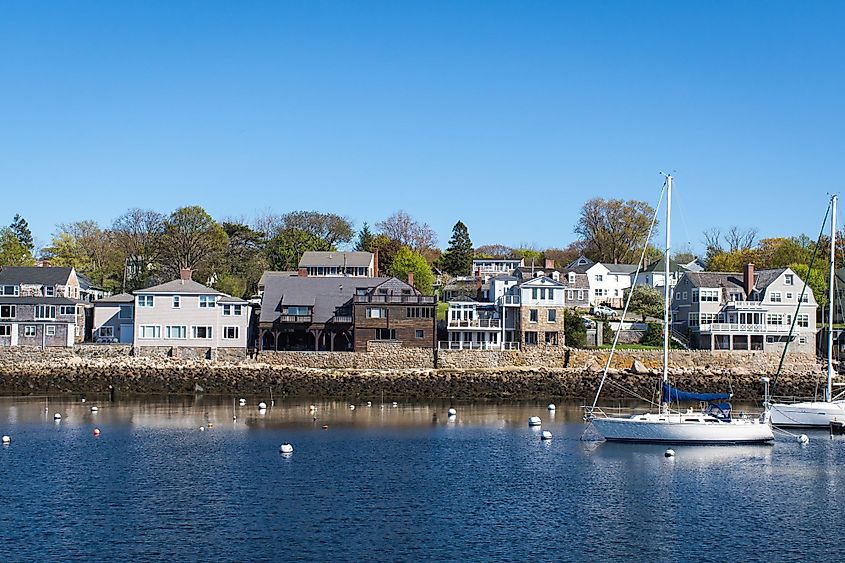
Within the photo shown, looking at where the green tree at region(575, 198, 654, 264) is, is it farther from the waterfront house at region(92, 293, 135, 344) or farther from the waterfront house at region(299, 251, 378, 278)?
the waterfront house at region(92, 293, 135, 344)

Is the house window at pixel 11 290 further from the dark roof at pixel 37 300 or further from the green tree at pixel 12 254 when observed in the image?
the green tree at pixel 12 254

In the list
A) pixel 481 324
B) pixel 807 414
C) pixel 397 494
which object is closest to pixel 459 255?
pixel 481 324

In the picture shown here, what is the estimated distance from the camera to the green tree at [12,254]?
10094cm

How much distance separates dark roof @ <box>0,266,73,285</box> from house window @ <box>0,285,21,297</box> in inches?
10.2

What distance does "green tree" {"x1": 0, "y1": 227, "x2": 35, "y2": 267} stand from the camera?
331 feet

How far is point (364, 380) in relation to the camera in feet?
233

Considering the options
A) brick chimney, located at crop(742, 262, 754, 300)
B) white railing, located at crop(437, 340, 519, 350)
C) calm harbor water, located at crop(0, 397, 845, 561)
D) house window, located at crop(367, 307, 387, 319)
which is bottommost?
calm harbor water, located at crop(0, 397, 845, 561)

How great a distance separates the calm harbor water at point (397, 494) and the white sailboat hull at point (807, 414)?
196 centimetres

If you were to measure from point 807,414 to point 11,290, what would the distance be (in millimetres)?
62542

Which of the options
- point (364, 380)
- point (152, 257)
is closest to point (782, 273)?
point (364, 380)

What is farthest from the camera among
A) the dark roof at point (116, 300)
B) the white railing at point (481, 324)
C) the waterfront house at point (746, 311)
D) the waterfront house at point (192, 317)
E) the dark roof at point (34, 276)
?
the dark roof at point (116, 300)

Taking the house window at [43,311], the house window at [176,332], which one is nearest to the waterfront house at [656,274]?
the house window at [176,332]

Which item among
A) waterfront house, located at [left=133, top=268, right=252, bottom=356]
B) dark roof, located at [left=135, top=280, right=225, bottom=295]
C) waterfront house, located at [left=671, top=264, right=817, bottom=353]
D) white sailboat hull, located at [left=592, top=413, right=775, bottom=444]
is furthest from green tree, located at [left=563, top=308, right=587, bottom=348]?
white sailboat hull, located at [left=592, top=413, right=775, bottom=444]

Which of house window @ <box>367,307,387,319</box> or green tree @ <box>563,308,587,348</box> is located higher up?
house window @ <box>367,307,387,319</box>
